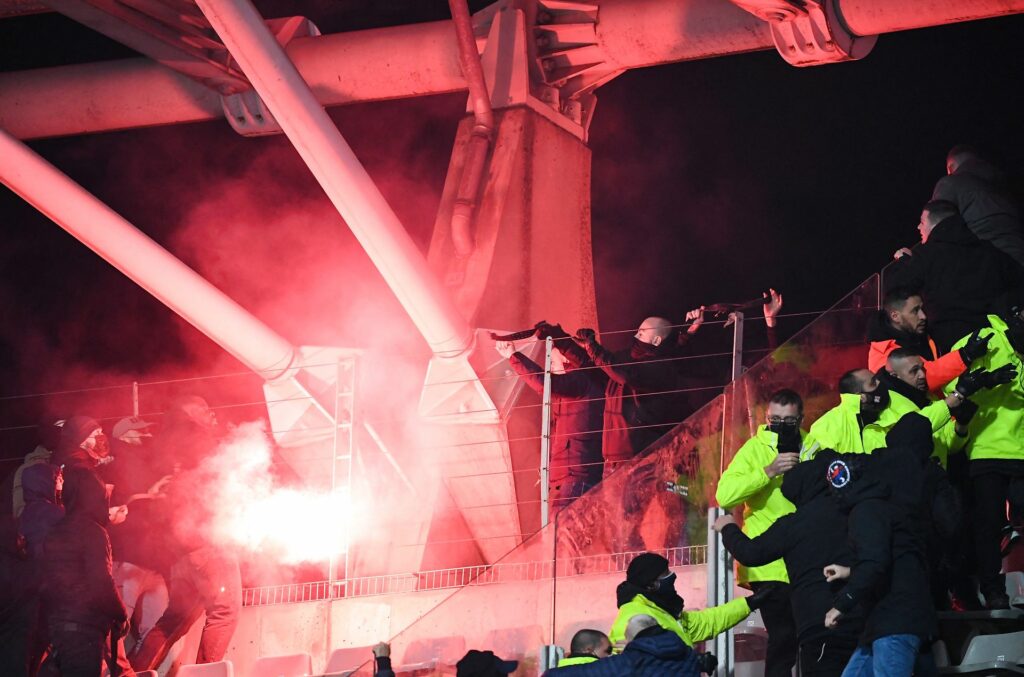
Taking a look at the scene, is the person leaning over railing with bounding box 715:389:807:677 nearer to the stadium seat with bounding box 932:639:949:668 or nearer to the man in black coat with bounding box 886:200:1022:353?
the stadium seat with bounding box 932:639:949:668

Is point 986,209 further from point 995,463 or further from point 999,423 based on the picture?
point 995,463

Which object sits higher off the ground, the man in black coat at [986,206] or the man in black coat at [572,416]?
the man in black coat at [986,206]

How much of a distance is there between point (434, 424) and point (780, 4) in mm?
3960

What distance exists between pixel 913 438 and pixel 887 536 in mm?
498

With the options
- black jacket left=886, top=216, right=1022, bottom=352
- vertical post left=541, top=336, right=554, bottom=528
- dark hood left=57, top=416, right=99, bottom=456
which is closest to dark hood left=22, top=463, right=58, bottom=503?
dark hood left=57, top=416, right=99, bottom=456

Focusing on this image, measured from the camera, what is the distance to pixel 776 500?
639cm

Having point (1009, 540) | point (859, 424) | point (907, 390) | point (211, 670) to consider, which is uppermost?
Result: point (907, 390)

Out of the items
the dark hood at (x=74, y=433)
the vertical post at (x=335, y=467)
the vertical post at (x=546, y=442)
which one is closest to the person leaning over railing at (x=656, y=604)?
the vertical post at (x=546, y=442)

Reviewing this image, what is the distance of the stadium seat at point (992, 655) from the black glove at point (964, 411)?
3.11 ft

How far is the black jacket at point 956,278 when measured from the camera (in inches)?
289

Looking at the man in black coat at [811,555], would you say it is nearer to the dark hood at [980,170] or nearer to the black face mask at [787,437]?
the black face mask at [787,437]

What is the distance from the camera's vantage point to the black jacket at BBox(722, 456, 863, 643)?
18.2 feet

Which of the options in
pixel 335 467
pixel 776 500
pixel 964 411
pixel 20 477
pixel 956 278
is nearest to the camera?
pixel 776 500

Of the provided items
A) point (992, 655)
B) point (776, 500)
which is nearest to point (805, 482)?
point (776, 500)
